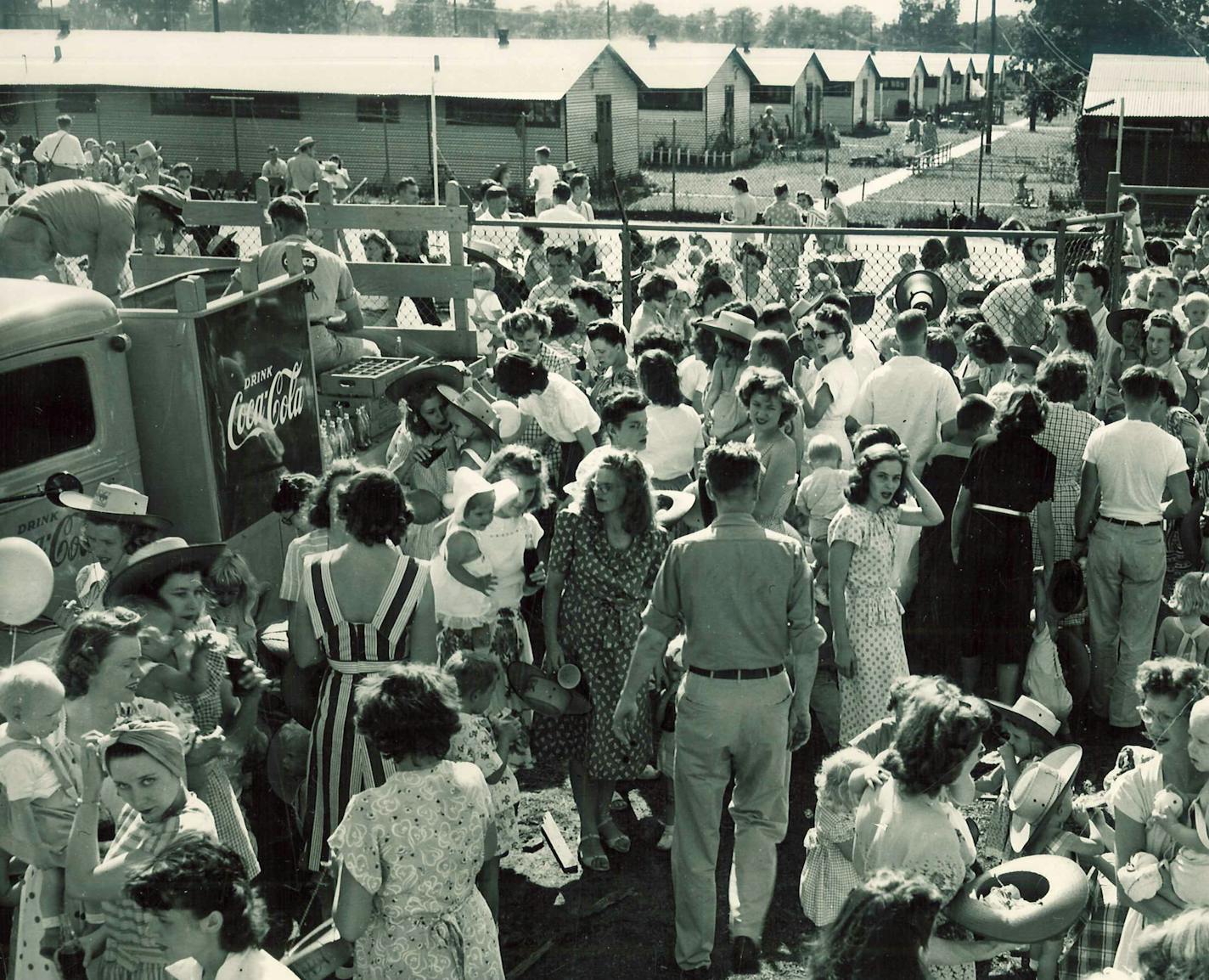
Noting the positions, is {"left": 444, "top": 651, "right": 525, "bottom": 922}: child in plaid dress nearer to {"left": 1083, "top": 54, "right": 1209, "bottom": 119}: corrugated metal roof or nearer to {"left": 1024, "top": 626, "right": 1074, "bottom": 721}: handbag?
{"left": 1024, "top": 626, "right": 1074, "bottom": 721}: handbag

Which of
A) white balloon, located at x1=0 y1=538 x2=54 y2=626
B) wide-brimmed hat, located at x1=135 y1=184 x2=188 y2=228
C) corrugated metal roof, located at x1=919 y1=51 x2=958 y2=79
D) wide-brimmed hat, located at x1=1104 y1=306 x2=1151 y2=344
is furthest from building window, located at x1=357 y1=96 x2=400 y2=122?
corrugated metal roof, located at x1=919 y1=51 x2=958 y2=79

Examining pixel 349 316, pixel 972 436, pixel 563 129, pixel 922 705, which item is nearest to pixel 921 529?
pixel 972 436

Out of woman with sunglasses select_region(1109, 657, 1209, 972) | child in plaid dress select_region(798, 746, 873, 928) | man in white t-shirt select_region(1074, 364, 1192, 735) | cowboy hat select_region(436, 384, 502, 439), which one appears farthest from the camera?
man in white t-shirt select_region(1074, 364, 1192, 735)

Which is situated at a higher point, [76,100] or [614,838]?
[76,100]

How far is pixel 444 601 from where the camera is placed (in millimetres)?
5676

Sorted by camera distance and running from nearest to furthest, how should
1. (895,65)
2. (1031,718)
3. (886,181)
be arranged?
(1031,718) < (886,181) < (895,65)

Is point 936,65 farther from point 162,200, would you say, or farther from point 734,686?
point 734,686

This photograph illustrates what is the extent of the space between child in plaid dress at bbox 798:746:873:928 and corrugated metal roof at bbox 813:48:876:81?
59227 mm

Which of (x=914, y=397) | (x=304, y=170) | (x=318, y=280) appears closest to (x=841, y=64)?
(x=304, y=170)

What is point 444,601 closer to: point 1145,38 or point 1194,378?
point 1194,378

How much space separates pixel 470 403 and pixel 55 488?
188 centimetres

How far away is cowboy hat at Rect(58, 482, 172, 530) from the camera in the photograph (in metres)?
5.19

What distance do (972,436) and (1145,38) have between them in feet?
213

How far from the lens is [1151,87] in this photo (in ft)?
108
